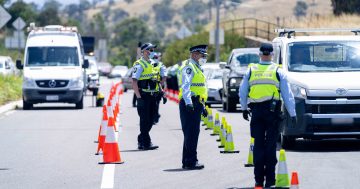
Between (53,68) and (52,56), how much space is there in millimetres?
576

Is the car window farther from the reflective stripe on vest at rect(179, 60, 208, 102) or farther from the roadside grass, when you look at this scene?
the reflective stripe on vest at rect(179, 60, 208, 102)

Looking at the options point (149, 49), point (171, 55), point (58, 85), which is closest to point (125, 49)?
point (171, 55)

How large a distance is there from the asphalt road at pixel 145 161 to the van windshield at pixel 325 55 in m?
1.47

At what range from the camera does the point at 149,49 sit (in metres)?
18.2

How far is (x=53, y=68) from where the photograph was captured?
33.5 metres

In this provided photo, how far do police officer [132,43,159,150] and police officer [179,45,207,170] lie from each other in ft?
10.4

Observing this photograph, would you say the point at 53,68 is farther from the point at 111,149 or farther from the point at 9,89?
the point at 111,149

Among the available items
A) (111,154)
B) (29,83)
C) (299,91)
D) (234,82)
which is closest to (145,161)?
(111,154)

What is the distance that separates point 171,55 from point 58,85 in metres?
44.4

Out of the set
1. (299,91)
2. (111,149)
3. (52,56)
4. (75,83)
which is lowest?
(111,149)

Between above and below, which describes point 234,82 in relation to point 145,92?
below

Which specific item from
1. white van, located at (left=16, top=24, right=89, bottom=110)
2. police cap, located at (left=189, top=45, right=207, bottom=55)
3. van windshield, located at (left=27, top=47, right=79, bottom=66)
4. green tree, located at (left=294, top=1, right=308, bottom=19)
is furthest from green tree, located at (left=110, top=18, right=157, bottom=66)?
police cap, located at (left=189, top=45, right=207, bottom=55)

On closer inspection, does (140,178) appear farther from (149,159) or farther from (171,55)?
(171,55)

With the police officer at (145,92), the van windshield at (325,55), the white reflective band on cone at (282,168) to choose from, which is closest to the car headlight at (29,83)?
the police officer at (145,92)
